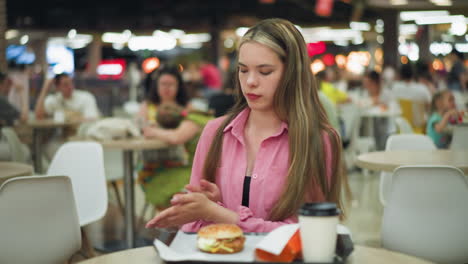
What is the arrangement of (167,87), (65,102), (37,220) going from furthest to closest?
(65,102), (167,87), (37,220)

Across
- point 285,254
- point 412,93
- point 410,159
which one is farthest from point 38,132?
point 285,254

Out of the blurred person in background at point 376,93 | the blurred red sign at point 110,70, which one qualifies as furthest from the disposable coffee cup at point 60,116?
the blurred red sign at point 110,70

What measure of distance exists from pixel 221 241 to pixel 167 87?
3624 mm

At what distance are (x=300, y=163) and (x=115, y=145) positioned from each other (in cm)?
279

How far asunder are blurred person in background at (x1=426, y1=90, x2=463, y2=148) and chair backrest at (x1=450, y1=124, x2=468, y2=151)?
→ 51 cm

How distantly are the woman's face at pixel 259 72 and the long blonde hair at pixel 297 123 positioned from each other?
19 mm

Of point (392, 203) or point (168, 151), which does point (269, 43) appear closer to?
point (392, 203)

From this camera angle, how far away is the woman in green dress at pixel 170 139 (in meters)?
4.47

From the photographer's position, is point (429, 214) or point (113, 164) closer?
point (429, 214)

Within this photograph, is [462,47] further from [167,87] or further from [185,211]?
[185,211]

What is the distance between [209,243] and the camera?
4.61 feet

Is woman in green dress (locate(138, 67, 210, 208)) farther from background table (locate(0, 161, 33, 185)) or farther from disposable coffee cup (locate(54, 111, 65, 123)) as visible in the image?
disposable coffee cup (locate(54, 111, 65, 123))

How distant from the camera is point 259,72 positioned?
6.31 feet

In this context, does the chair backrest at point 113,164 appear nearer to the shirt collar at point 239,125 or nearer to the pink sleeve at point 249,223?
the shirt collar at point 239,125
